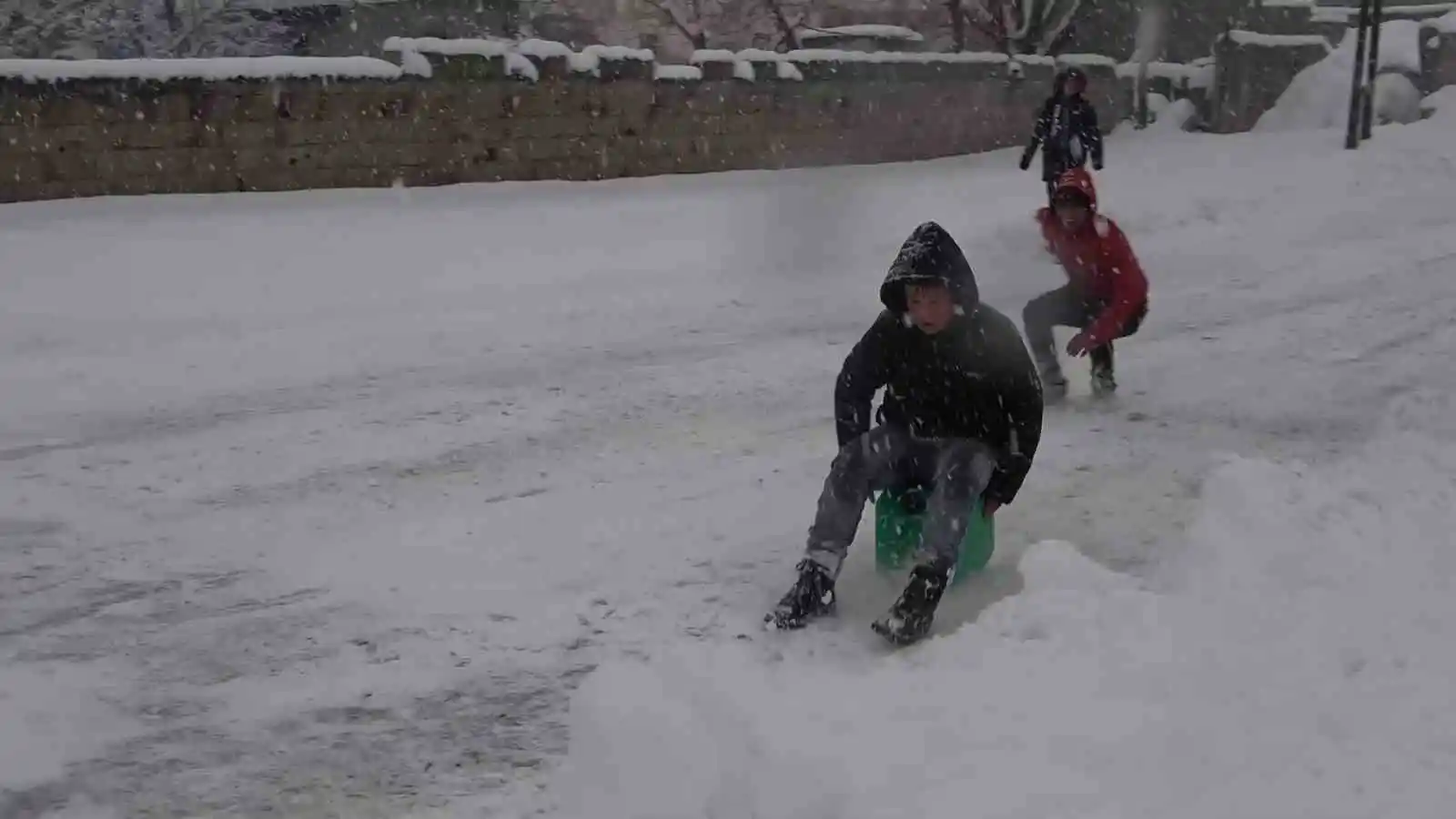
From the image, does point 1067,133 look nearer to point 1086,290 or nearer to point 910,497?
point 1086,290

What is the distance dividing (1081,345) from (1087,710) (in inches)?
118

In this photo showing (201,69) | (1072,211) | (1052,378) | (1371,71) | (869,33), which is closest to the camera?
(1072,211)

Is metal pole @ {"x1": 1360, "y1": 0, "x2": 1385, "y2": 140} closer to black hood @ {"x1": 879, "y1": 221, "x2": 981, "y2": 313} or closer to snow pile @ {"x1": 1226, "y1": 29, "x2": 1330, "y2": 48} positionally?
snow pile @ {"x1": 1226, "y1": 29, "x2": 1330, "y2": 48}

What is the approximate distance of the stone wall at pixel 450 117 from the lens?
11047mm

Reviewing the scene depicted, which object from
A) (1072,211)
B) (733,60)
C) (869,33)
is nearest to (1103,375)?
(1072,211)

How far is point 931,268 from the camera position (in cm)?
388

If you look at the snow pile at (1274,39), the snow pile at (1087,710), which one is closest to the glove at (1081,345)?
the snow pile at (1087,710)

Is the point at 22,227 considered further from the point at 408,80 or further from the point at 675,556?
the point at 675,556

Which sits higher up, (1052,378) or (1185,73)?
(1185,73)

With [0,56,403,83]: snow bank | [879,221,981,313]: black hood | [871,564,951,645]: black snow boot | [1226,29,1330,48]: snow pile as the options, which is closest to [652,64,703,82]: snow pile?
[0,56,403,83]: snow bank

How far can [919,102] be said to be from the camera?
18.5m

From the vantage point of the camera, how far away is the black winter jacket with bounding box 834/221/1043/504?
396 centimetres

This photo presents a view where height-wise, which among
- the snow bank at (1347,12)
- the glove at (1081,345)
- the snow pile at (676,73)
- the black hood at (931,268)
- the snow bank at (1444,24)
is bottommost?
the glove at (1081,345)

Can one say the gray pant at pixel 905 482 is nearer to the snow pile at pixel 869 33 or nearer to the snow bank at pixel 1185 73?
the snow pile at pixel 869 33
